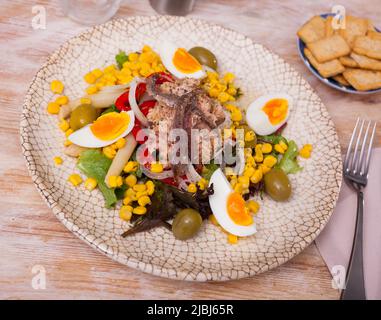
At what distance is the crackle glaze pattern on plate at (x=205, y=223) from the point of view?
2.68 m

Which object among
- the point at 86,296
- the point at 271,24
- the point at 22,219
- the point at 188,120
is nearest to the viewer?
the point at 86,296

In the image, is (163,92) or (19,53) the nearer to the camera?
(163,92)

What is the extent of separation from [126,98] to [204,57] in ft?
2.72

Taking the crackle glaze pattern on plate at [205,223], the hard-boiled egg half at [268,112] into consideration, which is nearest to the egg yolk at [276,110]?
the hard-boiled egg half at [268,112]

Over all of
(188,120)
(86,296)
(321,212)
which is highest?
(188,120)

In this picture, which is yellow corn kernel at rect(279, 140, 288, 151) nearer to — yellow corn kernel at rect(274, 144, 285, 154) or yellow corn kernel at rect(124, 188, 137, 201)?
yellow corn kernel at rect(274, 144, 285, 154)

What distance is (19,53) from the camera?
12.2 ft

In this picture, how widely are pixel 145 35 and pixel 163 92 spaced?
87 cm

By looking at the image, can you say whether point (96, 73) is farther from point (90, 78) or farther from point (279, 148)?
point (279, 148)

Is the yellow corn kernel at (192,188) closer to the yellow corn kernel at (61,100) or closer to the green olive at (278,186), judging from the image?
the green olive at (278,186)

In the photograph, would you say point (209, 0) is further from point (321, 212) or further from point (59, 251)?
point (59, 251)

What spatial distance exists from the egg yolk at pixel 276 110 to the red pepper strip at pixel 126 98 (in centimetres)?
96

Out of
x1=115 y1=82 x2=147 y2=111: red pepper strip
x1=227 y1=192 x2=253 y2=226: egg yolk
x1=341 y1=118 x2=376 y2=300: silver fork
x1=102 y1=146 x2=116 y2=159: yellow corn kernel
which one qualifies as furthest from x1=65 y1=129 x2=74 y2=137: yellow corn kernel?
x1=341 y1=118 x2=376 y2=300: silver fork
